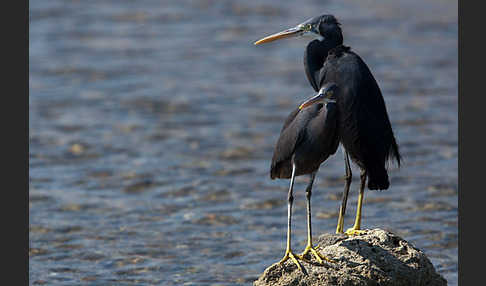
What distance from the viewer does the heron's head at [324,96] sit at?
7.18 metres

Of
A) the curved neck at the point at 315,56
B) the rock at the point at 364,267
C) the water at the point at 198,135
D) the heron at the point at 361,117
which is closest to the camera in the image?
the rock at the point at 364,267

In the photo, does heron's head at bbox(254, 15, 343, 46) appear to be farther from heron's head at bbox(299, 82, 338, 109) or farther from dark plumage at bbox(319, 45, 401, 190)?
heron's head at bbox(299, 82, 338, 109)

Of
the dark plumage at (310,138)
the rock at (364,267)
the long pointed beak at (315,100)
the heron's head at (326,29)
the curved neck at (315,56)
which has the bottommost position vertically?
the rock at (364,267)

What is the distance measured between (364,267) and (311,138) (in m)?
1.00

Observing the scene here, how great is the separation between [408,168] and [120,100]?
4.13m

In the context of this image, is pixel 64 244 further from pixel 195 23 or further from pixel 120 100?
pixel 195 23

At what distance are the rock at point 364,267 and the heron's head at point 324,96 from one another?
3.44 feet

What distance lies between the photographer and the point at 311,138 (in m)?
7.25

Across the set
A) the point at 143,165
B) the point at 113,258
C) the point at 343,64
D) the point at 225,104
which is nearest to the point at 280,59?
the point at 225,104

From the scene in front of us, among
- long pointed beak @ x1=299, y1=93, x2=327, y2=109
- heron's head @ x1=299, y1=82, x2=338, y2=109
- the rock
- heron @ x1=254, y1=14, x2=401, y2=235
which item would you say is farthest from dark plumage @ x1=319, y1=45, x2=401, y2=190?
the rock

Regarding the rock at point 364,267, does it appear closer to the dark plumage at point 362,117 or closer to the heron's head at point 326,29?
the dark plumage at point 362,117

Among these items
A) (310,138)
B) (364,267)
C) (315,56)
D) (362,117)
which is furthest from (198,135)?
(364,267)

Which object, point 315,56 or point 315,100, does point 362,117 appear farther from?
point 315,56

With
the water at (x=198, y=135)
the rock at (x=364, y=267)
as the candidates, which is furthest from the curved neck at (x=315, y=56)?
the water at (x=198, y=135)
